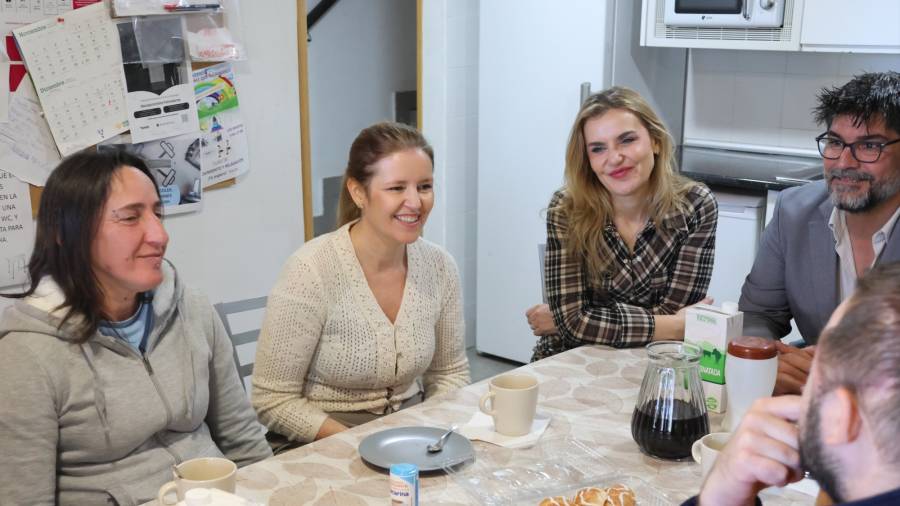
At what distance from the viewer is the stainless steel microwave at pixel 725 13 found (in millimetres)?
3340

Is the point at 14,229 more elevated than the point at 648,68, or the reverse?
the point at 648,68

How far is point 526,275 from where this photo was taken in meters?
3.82

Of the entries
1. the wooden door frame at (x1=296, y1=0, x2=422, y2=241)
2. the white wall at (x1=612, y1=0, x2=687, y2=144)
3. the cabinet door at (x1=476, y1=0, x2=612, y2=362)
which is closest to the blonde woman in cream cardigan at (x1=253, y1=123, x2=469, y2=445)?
the wooden door frame at (x1=296, y1=0, x2=422, y2=241)

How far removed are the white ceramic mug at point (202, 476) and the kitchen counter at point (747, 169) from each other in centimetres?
254

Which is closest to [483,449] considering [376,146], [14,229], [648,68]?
[376,146]

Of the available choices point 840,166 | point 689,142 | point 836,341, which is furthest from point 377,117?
point 836,341

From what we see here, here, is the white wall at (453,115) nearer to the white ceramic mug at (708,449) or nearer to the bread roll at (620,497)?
the white ceramic mug at (708,449)

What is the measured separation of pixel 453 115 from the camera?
383cm

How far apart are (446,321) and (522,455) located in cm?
67

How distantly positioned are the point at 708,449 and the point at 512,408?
34 centimetres

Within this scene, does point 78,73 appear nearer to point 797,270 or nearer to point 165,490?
point 165,490

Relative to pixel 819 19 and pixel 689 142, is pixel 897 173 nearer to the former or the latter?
pixel 819 19

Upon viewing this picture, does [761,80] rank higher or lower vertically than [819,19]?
lower

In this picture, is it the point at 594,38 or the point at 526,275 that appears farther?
the point at 526,275
